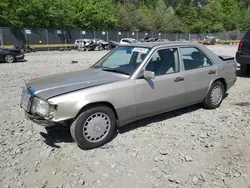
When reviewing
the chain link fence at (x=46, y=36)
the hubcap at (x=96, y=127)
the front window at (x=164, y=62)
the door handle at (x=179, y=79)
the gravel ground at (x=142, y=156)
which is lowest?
the gravel ground at (x=142, y=156)

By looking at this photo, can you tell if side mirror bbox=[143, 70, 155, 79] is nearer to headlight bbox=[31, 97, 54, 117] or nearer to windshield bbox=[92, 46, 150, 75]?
windshield bbox=[92, 46, 150, 75]

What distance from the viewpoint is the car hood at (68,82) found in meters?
3.50

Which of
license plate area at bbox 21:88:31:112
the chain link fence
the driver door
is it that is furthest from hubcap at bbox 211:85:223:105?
the chain link fence

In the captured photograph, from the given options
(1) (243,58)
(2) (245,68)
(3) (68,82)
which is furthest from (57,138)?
(2) (245,68)

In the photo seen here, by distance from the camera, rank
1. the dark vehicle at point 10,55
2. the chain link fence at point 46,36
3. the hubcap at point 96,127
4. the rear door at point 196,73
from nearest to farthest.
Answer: the hubcap at point 96,127, the rear door at point 196,73, the dark vehicle at point 10,55, the chain link fence at point 46,36

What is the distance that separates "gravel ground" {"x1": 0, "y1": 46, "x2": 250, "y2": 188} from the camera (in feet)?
9.80

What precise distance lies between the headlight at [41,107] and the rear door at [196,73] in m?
2.54

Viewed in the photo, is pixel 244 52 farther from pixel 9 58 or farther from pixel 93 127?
pixel 9 58

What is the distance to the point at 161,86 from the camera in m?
4.20

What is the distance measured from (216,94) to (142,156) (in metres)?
2.68

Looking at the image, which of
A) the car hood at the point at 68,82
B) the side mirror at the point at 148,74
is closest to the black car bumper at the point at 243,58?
the side mirror at the point at 148,74

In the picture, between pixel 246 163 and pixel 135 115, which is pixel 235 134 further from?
pixel 135 115

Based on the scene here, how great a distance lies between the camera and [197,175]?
10.1 feet

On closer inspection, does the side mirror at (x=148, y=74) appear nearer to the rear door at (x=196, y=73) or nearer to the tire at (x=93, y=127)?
the tire at (x=93, y=127)
